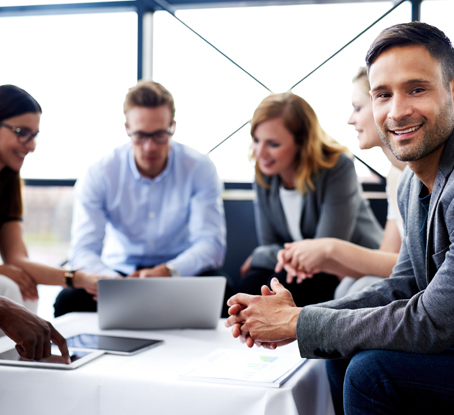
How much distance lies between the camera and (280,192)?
2342 millimetres

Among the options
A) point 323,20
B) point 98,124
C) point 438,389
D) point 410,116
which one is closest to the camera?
A: point 438,389

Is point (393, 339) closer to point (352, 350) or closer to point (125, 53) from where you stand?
point (352, 350)

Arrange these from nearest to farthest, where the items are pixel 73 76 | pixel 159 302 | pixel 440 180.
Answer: pixel 440 180 → pixel 159 302 → pixel 73 76

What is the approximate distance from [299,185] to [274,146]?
0.67 ft

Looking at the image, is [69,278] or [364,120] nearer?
[69,278]

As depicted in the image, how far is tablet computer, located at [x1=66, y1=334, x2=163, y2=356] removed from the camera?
122 cm

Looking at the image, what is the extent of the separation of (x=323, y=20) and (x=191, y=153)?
50.7 inches

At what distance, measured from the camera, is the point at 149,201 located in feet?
7.77

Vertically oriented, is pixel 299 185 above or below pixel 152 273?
above

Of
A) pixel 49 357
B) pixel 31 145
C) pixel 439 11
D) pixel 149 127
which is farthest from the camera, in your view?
pixel 439 11

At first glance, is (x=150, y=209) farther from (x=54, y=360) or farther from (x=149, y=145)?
(x=54, y=360)

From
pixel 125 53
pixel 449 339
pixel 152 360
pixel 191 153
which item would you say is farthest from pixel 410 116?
pixel 125 53

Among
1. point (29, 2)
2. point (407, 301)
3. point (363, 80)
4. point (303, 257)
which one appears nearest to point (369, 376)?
point (407, 301)

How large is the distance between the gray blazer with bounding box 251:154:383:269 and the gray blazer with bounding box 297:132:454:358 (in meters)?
1.02
